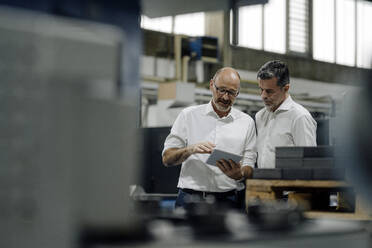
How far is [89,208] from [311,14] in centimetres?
1014

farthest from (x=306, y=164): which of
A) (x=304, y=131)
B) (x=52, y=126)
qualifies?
(x=52, y=126)

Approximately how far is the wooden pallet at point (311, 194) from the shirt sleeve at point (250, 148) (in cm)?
51

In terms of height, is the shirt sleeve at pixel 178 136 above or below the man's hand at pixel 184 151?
above

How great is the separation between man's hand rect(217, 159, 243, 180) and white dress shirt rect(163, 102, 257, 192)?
105mm

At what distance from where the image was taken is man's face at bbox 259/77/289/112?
2.51 m

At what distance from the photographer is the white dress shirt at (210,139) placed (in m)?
2.64

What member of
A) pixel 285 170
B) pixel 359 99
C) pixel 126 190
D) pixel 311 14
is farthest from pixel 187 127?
pixel 311 14

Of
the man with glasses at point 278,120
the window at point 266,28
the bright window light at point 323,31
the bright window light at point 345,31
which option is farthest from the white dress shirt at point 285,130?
the bright window light at point 345,31

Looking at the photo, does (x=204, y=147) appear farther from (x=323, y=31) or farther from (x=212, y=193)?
(x=323, y=31)

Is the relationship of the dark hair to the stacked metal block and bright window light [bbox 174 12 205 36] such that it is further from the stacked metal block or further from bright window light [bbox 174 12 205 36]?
bright window light [bbox 174 12 205 36]

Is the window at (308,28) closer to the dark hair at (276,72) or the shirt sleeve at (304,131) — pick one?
the dark hair at (276,72)

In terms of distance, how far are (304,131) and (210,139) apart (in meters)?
0.56

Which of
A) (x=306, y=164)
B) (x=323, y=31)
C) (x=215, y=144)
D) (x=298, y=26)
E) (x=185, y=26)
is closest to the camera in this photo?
(x=306, y=164)

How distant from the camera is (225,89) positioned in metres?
2.72
